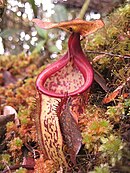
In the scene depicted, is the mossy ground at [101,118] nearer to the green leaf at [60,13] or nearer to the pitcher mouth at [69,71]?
the pitcher mouth at [69,71]

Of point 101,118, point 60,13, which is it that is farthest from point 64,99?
point 60,13

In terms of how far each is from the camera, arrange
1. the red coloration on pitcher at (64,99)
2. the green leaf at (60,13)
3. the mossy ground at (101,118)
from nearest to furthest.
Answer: the mossy ground at (101,118)
the red coloration on pitcher at (64,99)
the green leaf at (60,13)

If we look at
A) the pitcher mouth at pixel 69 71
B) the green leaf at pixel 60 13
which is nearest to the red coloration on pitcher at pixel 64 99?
the pitcher mouth at pixel 69 71

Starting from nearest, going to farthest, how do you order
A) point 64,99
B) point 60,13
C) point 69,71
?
point 64,99
point 69,71
point 60,13

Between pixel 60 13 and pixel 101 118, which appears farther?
pixel 60 13

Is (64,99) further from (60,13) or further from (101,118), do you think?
(60,13)

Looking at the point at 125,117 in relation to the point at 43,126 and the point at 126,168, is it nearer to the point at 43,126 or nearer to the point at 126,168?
the point at 43,126

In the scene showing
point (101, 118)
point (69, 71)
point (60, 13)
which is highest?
point (60, 13)

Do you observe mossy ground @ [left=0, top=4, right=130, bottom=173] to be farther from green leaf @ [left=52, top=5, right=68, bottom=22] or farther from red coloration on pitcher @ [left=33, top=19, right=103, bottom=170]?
green leaf @ [left=52, top=5, right=68, bottom=22]

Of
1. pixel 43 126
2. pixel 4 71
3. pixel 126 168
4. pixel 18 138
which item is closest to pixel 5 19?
pixel 4 71

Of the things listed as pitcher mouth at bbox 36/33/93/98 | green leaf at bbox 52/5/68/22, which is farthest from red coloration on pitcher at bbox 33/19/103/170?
green leaf at bbox 52/5/68/22
